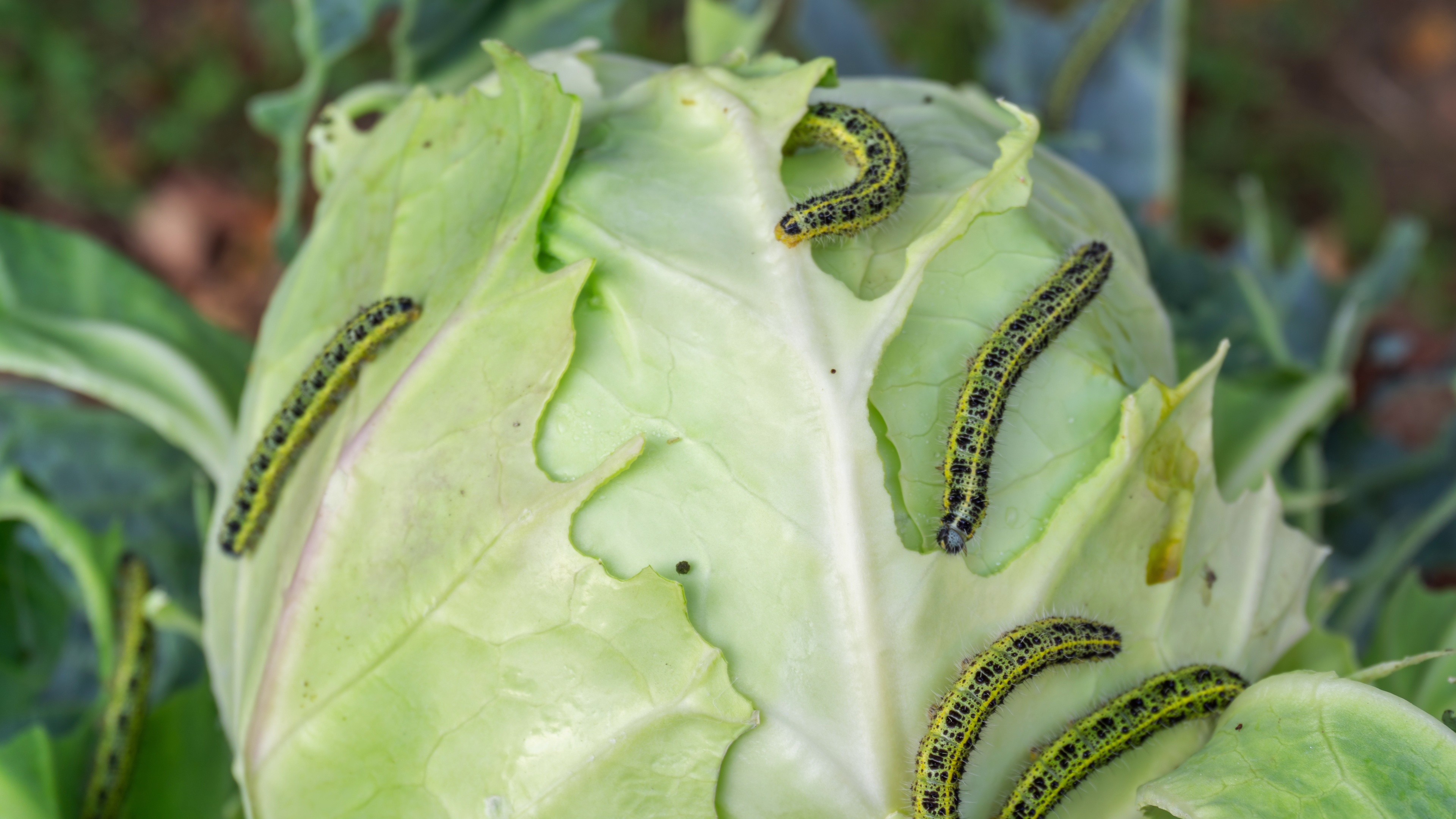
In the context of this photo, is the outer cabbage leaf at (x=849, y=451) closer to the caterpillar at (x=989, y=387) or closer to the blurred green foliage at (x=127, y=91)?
the caterpillar at (x=989, y=387)

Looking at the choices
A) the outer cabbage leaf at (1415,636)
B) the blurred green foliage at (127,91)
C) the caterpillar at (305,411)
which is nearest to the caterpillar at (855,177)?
the caterpillar at (305,411)

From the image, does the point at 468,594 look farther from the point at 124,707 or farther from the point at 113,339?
the point at 113,339

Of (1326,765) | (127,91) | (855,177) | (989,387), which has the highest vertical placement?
(855,177)

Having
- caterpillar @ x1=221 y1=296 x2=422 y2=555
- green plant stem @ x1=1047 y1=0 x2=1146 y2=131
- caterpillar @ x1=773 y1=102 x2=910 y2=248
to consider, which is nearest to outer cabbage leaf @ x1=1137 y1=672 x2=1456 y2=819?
caterpillar @ x1=773 y1=102 x2=910 y2=248

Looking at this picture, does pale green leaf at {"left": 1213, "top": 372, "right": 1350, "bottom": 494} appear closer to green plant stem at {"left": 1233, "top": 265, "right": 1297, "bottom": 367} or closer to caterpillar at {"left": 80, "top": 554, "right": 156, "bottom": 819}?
green plant stem at {"left": 1233, "top": 265, "right": 1297, "bottom": 367}

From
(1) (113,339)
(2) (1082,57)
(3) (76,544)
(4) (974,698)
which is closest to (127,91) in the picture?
(1) (113,339)

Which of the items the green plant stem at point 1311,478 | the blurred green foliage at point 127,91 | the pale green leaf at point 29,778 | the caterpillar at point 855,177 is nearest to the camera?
the caterpillar at point 855,177
